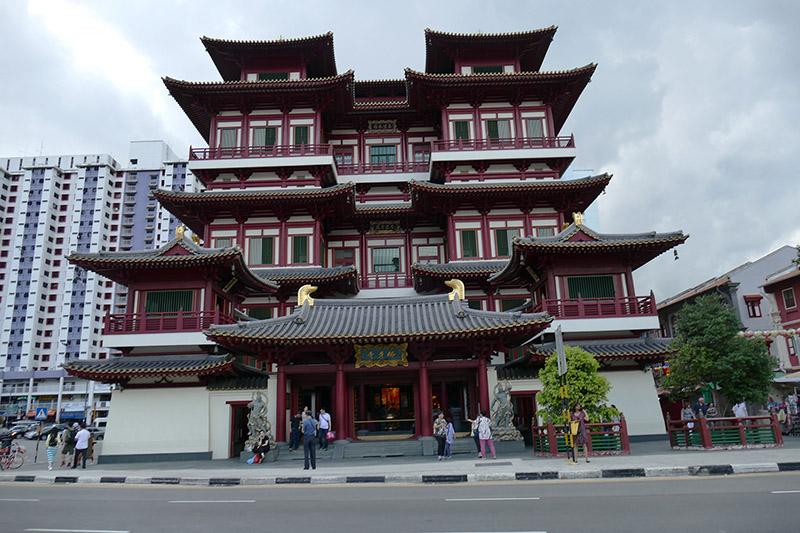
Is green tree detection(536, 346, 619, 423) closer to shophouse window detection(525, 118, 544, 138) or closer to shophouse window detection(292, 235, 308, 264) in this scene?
shophouse window detection(292, 235, 308, 264)

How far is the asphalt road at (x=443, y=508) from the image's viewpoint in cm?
840

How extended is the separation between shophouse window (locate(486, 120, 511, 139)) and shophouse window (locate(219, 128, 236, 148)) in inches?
675

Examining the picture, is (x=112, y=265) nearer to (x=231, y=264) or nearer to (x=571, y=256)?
(x=231, y=264)

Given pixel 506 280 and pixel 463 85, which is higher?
pixel 463 85

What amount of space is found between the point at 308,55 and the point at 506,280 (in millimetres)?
20709

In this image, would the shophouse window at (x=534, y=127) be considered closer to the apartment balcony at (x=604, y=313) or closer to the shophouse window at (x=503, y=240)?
the shophouse window at (x=503, y=240)

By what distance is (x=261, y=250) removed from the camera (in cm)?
3347

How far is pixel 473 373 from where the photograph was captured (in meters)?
24.9

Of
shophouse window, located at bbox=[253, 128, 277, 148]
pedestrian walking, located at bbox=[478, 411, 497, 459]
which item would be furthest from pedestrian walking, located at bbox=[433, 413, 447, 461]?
shophouse window, located at bbox=[253, 128, 277, 148]

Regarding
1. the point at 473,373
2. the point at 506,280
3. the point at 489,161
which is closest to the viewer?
the point at 473,373

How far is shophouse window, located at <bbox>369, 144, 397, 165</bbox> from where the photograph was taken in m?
39.4

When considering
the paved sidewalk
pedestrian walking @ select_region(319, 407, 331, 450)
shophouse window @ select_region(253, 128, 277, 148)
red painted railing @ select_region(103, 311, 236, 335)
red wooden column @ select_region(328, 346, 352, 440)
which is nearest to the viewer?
the paved sidewalk

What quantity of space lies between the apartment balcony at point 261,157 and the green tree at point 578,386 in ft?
69.4

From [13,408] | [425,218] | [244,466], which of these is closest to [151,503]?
[244,466]
